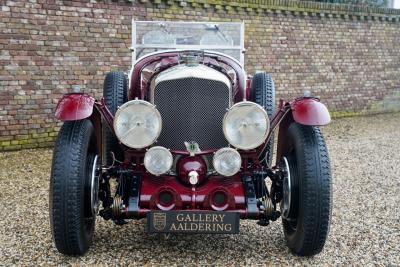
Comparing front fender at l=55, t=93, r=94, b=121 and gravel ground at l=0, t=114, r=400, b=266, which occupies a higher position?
front fender at l=55, t=93, r=94, b=121

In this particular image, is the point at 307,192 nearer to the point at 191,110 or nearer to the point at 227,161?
the point at 227,161

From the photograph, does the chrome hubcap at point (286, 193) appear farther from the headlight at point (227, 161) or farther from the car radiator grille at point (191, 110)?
the car radiator grille at point (191, 110)

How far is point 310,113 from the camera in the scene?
10.9 ft

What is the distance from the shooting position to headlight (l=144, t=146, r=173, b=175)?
10.4ft

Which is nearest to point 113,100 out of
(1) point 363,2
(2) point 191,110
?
(2) point 191,110

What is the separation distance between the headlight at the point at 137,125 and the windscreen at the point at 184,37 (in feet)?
6.68

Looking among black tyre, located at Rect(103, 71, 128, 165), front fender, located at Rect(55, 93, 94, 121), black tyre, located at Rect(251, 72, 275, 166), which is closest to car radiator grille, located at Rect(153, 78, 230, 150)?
front fender, located at Rect(55, 93, 94, 121)

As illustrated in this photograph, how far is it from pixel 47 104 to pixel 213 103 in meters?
4.56

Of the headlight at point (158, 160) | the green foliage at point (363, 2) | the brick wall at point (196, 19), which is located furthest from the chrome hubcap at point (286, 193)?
the green foliage at point (363, 2)

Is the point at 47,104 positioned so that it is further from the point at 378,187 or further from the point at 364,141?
the point at 364,141

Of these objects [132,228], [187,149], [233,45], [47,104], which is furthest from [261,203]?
[47,104]

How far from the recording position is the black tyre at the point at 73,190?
306 cm

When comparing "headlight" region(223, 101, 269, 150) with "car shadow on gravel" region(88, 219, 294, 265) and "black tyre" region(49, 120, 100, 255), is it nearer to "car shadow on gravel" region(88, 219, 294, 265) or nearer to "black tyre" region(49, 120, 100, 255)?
"car shadow on gravel" region(88, 219, 294, 265)

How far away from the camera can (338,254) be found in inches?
139
